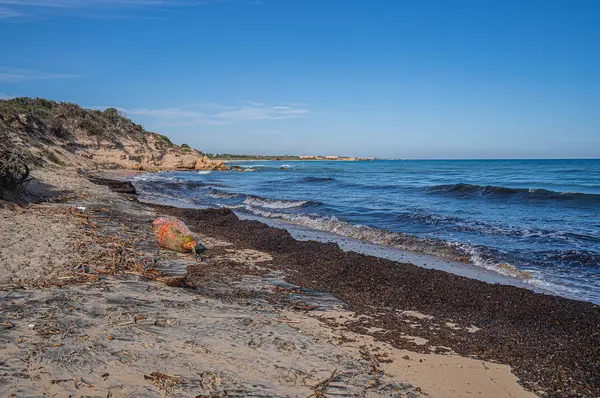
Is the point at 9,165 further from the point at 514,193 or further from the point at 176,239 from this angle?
the point at 514,193

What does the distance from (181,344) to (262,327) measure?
1040 millimetres

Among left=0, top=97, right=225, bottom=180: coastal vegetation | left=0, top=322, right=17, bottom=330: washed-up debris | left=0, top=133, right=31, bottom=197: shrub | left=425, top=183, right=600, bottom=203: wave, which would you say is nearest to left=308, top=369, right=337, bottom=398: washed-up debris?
left=0, top=322, right=17, bottom=330: washed-up debris

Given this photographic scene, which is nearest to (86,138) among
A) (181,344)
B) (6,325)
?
(6,325)

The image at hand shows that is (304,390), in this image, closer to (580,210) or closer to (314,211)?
(314,211)

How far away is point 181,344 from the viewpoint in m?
3.90

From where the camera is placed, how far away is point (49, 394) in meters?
2.84

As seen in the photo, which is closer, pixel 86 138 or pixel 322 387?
pixel 322 387

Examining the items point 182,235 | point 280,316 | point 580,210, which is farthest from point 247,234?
point 580,210

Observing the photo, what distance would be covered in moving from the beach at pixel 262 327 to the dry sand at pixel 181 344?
17mm

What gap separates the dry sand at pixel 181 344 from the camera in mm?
3229

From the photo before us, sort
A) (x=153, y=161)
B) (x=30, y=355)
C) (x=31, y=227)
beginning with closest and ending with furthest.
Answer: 1. (x=30, y=355)
2. (x=31, y=227)
3. (x=153, y=161)

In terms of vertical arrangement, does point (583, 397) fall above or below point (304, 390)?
below

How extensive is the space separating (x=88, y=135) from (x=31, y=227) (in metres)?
36.0

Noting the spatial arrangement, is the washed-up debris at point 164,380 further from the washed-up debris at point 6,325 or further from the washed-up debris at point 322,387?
the washed-up debris at point 6,325
